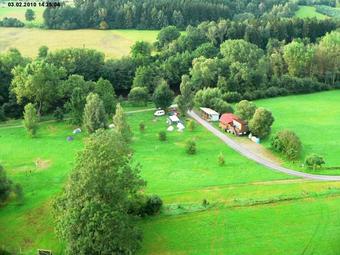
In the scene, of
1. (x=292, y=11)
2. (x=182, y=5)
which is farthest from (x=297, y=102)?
(x=292, y=11)

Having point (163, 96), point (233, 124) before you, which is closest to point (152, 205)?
Result: point (233, 124)

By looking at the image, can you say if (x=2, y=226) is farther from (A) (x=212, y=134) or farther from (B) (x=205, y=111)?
(B) (x=205, y=111)

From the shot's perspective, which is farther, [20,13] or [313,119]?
[20,13]

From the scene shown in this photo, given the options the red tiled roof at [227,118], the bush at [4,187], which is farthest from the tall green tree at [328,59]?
the bush at [4,187]

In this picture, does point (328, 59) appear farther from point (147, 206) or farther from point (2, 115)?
point (147, 206)

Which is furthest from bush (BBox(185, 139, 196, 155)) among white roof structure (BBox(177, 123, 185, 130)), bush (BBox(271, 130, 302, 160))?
bush (BBox(271, 130, 302, 160))

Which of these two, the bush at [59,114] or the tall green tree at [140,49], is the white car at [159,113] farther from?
the tall green tree at [140,49]

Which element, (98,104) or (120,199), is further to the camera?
(98,104)
